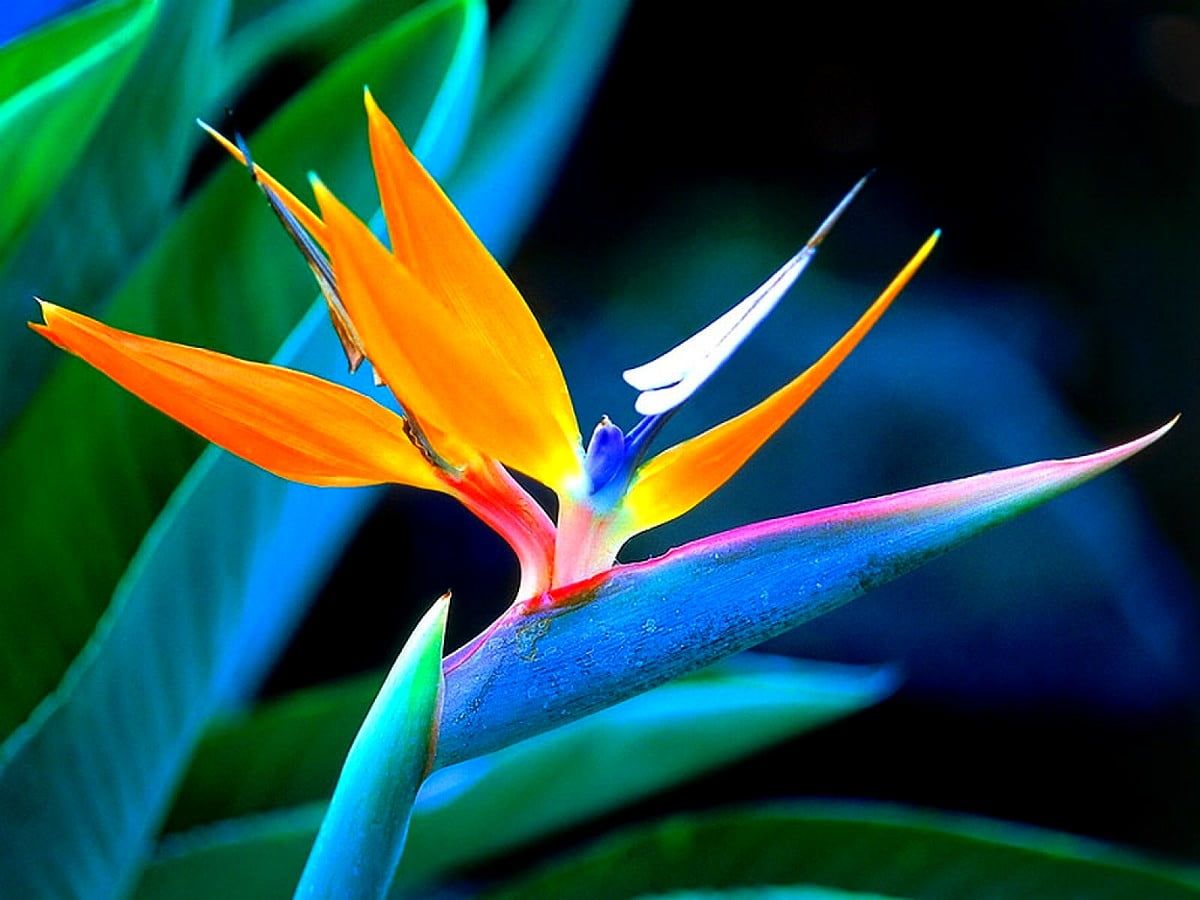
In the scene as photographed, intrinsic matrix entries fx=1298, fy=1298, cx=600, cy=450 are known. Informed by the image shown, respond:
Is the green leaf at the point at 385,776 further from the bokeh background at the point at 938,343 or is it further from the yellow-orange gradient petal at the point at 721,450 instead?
the bokeh background at the point at 938,343

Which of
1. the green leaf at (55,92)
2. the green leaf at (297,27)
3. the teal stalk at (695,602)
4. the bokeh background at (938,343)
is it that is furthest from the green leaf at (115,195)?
the bokeh background at (938,343)

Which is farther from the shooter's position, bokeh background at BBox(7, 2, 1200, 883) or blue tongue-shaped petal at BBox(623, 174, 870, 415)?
bokeh background at BBox(7, 2, 1200, 883)

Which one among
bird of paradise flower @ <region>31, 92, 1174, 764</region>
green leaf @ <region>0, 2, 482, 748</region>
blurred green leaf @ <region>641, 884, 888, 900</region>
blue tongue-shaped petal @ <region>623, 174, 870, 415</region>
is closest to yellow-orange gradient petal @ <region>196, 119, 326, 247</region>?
bird of paradise flower @ <region>31, 92, 1174, 764</region>

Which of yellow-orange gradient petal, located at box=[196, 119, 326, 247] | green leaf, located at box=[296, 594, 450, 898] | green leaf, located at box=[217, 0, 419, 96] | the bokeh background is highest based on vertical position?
green leaf, located at box=[217, 0, 419, 96]

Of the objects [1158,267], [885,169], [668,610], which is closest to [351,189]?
[668,610]

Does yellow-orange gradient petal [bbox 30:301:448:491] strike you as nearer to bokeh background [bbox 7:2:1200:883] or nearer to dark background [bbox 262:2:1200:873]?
bokeh background [bbox 7:2:1200:883]

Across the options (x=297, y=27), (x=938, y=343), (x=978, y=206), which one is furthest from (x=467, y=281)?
(x=978, y=206)

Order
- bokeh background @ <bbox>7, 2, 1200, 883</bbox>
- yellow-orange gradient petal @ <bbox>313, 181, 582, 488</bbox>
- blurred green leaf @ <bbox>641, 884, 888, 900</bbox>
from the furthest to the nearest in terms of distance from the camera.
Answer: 1. bokeh background @ <bbox>7, 2, 1200, 883</bbox>
2. blurred green leaf @ <bbox>641, 884, 888, 900</bbox>
3. yellow-orange gradient petal @ <bbox>313, 181, 582, 488</bbox>
